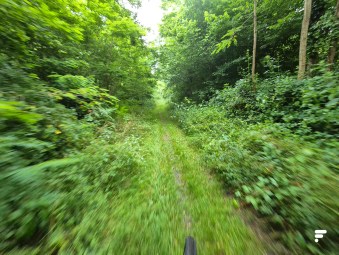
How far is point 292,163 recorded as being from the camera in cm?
299

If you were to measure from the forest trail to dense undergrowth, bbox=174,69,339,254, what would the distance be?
1.64 feet

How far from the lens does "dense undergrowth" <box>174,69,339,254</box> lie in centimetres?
221

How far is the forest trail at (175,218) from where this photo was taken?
2.34 metres

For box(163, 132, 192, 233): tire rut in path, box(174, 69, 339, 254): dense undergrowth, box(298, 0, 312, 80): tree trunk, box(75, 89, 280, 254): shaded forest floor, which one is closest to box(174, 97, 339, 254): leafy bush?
box(174, 69, 339, 254): dense undergrowth

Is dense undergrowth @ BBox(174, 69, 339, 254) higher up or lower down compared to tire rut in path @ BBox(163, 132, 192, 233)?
higher up

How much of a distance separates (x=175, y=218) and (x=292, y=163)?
231 cm

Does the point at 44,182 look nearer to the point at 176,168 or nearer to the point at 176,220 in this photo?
the point at 176,220

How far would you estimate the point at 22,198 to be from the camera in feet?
6.79

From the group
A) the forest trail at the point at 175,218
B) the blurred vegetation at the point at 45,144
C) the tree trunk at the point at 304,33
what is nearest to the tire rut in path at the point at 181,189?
the forest trail at the point at 175,218

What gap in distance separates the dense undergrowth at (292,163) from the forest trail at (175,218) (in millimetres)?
499

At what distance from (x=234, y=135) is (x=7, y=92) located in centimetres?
568
